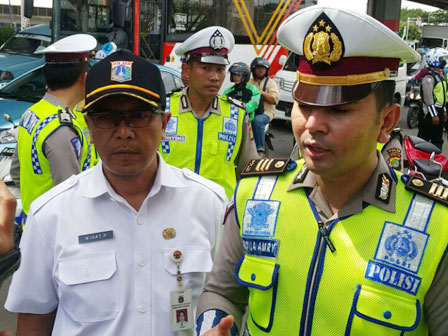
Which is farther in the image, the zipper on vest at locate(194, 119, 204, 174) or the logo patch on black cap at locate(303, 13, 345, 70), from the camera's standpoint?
the zipper on vest at locate(194, 119, 204, 174)

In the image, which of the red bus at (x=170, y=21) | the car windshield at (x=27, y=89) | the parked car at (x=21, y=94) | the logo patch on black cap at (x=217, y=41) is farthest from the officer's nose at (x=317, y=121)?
the red bus at (x=170, y=21)

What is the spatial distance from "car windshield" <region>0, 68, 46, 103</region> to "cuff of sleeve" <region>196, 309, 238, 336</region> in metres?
6.22

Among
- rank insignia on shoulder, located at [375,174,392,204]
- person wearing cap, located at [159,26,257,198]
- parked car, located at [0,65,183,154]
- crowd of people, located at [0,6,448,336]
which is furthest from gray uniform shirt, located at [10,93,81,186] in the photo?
parked car, located at [0,65,183,154]

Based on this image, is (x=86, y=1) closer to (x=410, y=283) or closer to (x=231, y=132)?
(x=231, y=132)

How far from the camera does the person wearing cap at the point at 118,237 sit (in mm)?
1814

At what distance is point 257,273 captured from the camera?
1.71 metres

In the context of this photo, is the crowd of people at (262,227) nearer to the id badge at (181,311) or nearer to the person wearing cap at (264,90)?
the id badge at (181,311)

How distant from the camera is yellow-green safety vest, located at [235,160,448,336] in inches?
61.7

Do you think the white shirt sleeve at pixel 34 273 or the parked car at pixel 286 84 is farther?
the parked car at pixel 286 84

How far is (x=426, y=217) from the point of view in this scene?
161cm

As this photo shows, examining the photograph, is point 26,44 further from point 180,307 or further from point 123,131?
point 180,307

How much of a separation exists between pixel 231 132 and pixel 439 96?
714 cm

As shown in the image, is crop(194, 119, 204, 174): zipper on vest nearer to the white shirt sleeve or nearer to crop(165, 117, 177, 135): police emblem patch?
crop(165, 117, 177, 135): police emblem patch

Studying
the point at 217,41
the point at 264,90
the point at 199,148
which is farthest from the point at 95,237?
the point at 264,90
